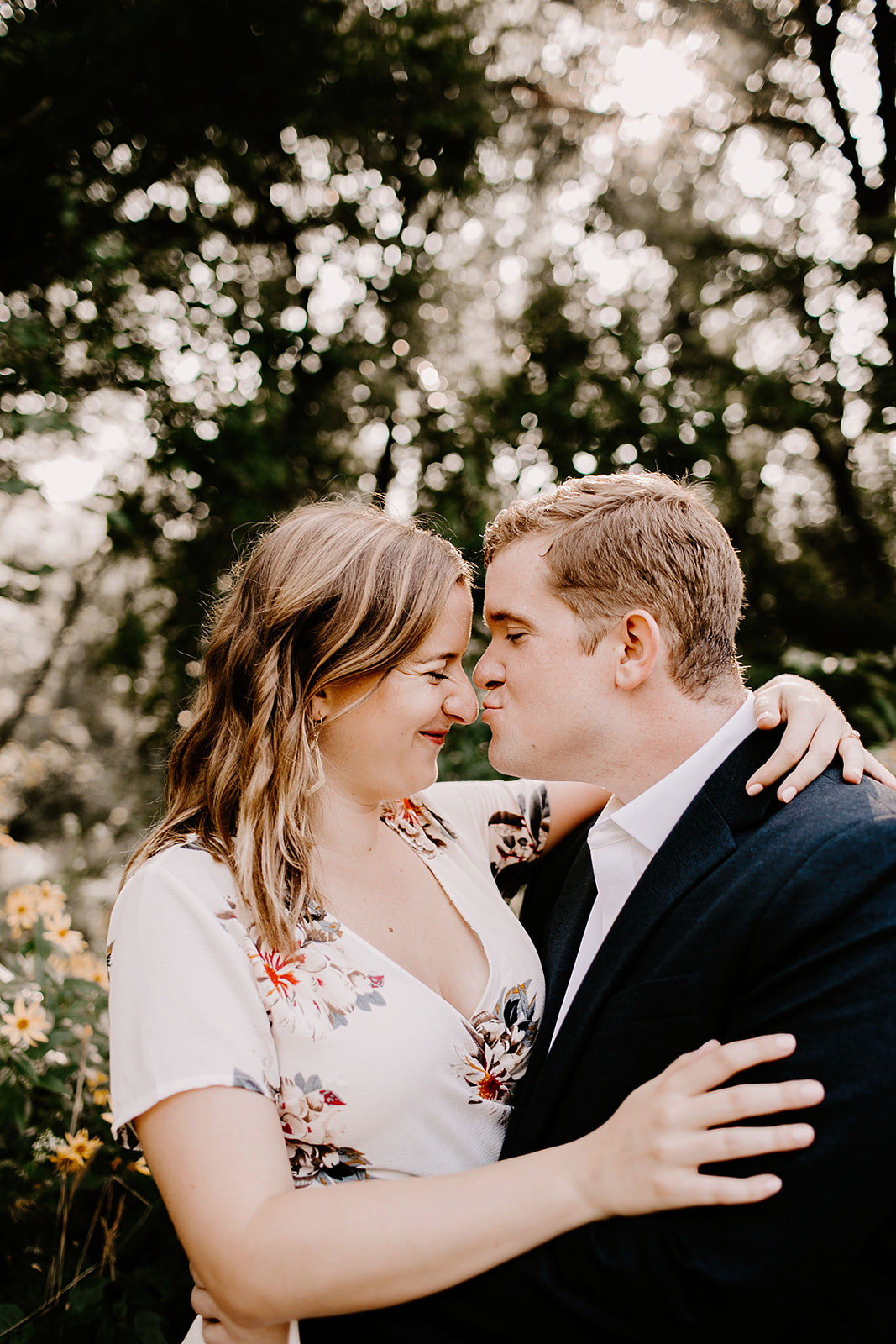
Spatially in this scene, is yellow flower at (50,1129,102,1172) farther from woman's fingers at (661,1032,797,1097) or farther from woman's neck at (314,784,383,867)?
woman's fingers at (661,1032,797,1097)

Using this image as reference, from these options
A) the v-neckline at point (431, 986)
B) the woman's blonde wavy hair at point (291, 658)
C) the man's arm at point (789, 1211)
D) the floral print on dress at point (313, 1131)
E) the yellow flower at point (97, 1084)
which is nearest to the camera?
the man's arm at point (789, 1211)

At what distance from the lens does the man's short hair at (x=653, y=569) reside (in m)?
2.24

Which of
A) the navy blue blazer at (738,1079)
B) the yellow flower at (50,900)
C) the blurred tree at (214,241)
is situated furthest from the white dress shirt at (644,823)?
the blurred tree at (214,241)

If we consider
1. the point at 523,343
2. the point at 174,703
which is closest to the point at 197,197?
the point at 523,343

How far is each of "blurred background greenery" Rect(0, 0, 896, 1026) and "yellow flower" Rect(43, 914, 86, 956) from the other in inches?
61.6

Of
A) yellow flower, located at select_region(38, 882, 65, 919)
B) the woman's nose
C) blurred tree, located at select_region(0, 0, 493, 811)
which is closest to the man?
the woman's nose

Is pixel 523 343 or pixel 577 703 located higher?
pixel 523 343

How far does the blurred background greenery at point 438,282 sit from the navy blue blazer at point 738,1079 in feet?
8.49

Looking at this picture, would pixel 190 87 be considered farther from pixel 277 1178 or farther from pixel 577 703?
pixel 277 1178

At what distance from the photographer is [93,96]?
4617 millimetres

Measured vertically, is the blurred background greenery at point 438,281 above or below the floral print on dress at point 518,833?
above

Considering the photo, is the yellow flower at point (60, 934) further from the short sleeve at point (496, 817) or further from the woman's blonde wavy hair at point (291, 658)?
the short sleeve at point (496, 817)

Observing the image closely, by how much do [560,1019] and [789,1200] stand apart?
0.73 meters

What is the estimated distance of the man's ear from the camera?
2205mm
